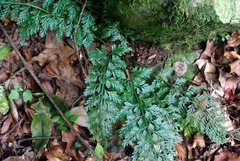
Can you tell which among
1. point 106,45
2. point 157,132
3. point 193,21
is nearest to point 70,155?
point 157,132

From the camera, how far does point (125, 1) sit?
71.4 inches

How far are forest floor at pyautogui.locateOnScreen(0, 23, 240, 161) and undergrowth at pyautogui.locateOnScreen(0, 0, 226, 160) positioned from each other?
0.44 feet

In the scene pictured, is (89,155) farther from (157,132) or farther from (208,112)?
(208,112)

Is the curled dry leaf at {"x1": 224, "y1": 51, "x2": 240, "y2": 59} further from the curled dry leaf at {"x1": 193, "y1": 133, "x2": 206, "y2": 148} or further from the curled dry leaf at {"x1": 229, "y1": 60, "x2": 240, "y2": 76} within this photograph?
the curled dry leaf at {"x1": 193, "y1": 133, "x2": 206, "y2": 148}

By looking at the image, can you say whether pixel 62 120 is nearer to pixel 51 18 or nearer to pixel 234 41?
pixel 51 18

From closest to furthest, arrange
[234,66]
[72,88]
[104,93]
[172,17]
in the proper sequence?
1. [172,17]
2. [104,93]
3. [72,88]
4. [234,66]

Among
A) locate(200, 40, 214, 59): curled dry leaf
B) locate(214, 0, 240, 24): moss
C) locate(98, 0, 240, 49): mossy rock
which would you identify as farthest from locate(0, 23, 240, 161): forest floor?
locate(214, 0, 240, 24): moss

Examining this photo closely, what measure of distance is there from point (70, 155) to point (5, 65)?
0.75 meters

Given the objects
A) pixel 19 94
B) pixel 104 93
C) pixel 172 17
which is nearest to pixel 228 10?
pixel 172 17

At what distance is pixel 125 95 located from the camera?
2.00 m

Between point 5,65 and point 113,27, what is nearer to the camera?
point 113,27

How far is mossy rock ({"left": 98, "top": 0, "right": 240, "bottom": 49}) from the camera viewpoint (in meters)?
1.73

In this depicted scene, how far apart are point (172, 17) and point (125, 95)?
0.55m

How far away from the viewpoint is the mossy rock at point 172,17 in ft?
5.66
